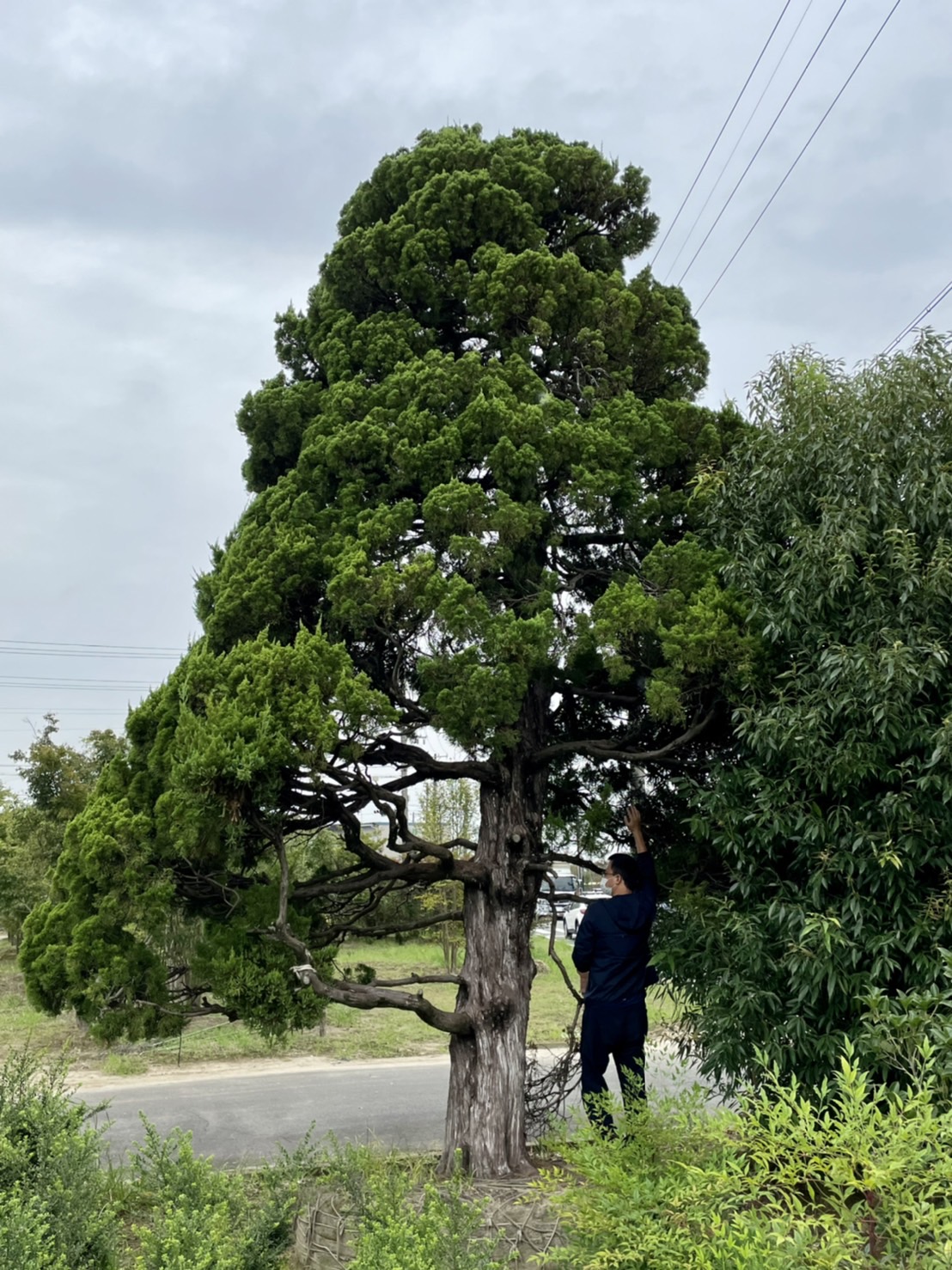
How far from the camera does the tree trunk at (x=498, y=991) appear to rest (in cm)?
559

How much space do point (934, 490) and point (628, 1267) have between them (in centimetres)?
368

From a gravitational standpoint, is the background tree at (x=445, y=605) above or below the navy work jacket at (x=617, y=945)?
above

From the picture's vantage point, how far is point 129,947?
513cm

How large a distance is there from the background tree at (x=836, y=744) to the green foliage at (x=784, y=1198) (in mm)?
1012

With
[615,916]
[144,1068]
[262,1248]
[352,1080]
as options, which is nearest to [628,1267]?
[262,1248]

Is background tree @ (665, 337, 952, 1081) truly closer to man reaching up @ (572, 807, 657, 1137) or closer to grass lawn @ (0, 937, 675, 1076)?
man reaching up @ (572, 807, 657, 1137)

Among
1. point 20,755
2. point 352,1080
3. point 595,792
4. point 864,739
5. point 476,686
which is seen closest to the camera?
point 864,739

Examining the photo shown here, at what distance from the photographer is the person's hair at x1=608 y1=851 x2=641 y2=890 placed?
5.56 meters

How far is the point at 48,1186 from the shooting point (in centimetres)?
402

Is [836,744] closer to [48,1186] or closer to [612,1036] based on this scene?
[612,1036]

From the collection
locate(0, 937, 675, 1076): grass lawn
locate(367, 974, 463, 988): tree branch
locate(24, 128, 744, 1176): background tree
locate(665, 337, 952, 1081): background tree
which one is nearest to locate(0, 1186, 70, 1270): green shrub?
locate(24, 128, 744, 1176): background tree

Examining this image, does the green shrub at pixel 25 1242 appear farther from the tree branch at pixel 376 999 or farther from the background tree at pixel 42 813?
the background tree at pixel 42 813

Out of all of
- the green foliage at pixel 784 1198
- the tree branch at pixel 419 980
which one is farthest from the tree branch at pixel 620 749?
the green foliage at pixel 784 1198

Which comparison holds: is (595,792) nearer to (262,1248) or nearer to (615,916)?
(615,916)
